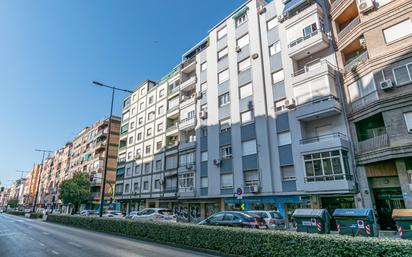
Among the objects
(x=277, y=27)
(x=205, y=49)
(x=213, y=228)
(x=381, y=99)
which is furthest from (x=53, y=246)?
(x=205, y=49)

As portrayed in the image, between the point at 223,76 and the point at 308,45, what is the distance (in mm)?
9920

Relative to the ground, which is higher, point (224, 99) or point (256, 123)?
point (224, 99)

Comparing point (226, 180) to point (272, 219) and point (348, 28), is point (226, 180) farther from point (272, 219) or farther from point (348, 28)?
point (348, 28)

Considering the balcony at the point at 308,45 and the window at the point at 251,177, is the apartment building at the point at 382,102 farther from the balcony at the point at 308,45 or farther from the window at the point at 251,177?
the window at the point at 251,177

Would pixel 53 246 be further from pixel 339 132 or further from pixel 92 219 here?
pixel 339 132

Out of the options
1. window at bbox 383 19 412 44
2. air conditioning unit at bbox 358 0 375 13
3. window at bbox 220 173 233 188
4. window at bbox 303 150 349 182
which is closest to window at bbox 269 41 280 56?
air conditioning unit at bbox 358 0 375 13

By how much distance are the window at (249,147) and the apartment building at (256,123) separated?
3.6 inches

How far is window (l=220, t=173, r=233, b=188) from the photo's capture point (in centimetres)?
2413

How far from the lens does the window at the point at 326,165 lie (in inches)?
658

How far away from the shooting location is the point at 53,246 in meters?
11.8

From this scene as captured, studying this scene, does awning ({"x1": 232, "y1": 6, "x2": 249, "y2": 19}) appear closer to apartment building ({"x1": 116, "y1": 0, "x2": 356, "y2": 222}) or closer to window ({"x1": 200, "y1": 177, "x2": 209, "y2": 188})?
apartment building ({"x1": 116, "y1": 0, "x2": 356, "y2": 222})

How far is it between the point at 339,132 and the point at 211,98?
1402 centimetres

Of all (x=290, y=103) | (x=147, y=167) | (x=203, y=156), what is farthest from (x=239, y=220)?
(x=147, y=167)

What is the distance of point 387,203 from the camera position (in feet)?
51.4
